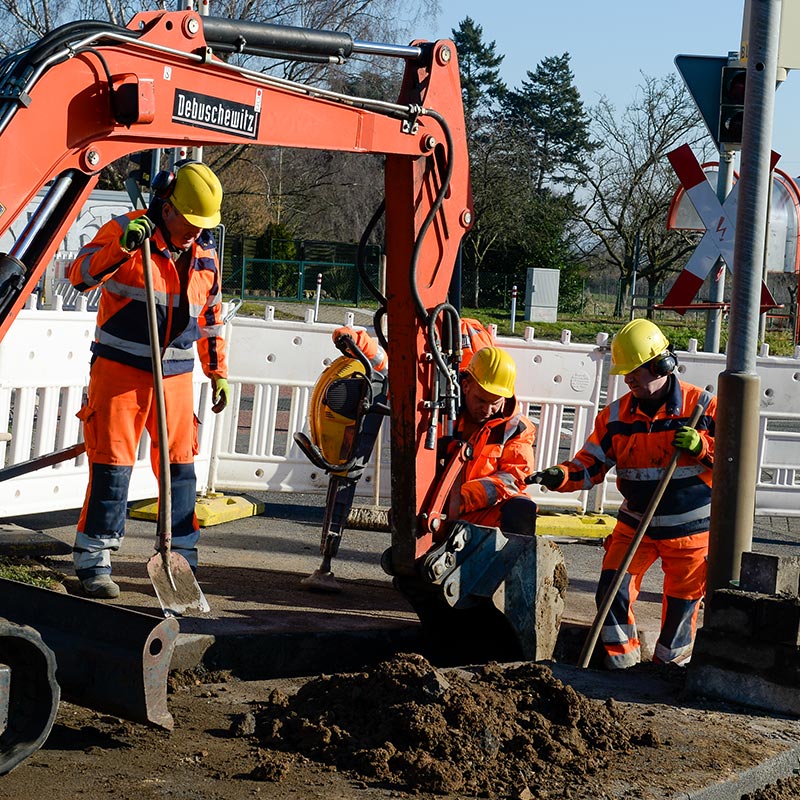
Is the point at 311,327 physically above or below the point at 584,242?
below

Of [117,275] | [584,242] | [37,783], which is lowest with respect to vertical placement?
[37,783]

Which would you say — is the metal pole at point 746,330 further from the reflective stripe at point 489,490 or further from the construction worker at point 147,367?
the construction worker at point 147,367

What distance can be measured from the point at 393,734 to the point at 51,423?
4.86 m

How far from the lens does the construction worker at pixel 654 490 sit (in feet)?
22.4

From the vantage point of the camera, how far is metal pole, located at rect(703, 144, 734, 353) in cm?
898

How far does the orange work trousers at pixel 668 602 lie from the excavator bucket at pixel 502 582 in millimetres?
510

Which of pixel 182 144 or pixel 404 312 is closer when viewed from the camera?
pixel 182 144

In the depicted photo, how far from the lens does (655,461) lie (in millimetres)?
6914

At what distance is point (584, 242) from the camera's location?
171ft

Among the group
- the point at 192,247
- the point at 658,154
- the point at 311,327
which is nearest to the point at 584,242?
the point at 658,154

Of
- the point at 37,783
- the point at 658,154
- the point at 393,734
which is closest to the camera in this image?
the point at 37,783

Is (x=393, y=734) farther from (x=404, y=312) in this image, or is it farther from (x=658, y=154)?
(x=658, y=154)

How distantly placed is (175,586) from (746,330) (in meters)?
3.00

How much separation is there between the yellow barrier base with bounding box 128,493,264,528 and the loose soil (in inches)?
153
